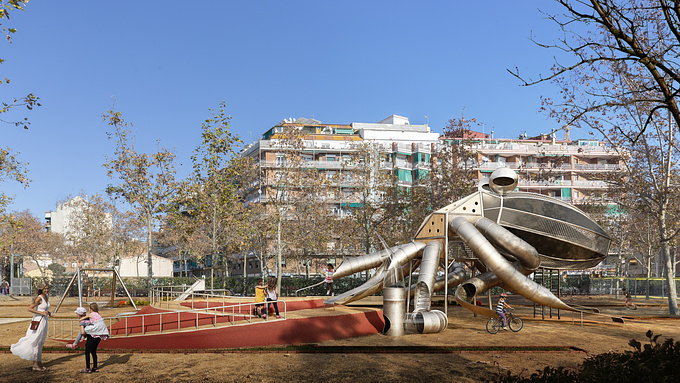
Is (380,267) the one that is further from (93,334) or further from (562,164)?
(562,164)

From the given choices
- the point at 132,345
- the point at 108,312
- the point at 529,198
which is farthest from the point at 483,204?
the point at 108,312

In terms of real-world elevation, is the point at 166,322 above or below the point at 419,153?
below

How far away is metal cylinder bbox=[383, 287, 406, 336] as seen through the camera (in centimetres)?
1786

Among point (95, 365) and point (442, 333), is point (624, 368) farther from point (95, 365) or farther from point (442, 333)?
point (442, 333)

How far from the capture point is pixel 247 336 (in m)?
15.8

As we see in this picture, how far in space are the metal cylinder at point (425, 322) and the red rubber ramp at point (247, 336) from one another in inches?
83.2

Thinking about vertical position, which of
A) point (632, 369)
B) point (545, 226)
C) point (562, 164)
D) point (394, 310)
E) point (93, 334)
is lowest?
point (394, 310)

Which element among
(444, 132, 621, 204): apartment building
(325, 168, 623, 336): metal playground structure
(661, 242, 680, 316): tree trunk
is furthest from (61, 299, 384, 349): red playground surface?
(444, 132, 621, 204): apartment building

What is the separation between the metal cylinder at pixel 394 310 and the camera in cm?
1786

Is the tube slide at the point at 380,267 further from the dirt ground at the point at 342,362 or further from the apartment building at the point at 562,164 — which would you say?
the apartment building at the point at 562,164

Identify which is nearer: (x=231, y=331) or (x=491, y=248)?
(x=231, y=331)

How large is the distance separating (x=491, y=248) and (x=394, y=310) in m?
3.83

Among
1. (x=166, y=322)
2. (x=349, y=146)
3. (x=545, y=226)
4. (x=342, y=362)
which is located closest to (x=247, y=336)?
(x=166, y=322)

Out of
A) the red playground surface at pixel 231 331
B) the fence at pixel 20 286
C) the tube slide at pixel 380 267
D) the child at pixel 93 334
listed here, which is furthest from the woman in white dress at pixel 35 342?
the fence at pixel 20 286
